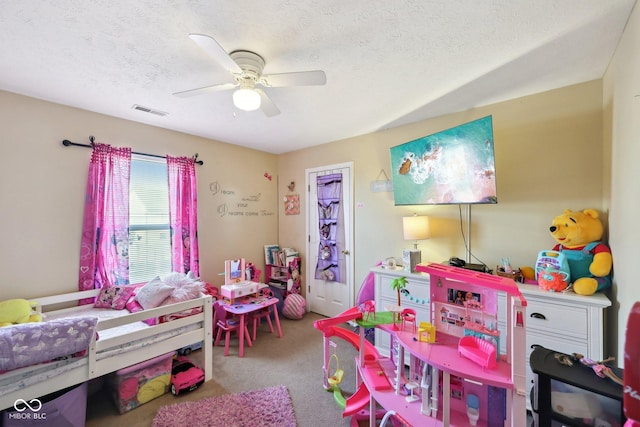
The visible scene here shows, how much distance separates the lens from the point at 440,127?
2.65m

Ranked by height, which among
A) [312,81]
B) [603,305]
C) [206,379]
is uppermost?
[312,81]

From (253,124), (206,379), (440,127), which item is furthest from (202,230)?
(440,127)

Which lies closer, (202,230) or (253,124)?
(253,124)

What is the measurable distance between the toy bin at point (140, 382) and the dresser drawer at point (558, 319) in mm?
2734

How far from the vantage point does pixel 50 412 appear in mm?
1494

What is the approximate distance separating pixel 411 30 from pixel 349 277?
270cm

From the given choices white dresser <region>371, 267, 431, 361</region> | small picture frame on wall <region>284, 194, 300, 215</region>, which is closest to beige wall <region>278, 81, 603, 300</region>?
white dresser <region>371, 267, 431, 361</region>

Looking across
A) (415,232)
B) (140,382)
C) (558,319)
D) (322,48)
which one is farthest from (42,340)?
(558,319)

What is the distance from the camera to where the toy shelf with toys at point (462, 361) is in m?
1.06

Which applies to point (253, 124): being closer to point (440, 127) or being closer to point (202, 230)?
point (202, 230)

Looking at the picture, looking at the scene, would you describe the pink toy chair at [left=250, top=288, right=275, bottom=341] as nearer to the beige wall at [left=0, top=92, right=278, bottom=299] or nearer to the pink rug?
the pink rug

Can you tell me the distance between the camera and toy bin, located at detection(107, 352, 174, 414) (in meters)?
1.90

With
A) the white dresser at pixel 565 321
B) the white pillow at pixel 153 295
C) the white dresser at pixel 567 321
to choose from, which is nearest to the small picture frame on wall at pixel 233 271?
the white pillow at pixel 153 295

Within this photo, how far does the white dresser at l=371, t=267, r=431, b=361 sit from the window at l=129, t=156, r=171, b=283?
2.38 meters
